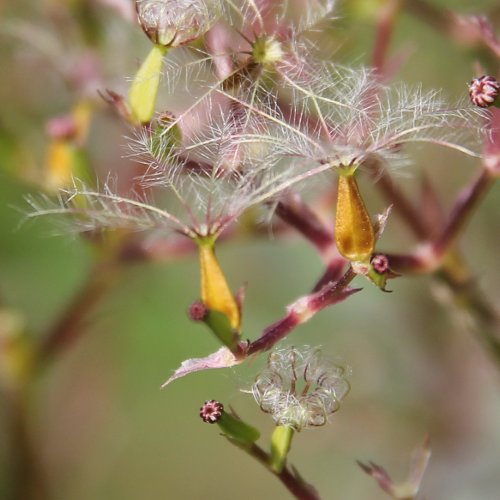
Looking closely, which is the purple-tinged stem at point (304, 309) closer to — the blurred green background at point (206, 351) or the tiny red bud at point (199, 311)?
the tiny red bud at point (199, 311)

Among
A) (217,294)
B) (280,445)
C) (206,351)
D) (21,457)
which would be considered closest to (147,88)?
(217,294)

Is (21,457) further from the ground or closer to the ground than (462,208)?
closer to the ground

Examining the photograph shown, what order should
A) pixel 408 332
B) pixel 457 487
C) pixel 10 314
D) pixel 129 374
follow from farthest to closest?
1. pixel 129 374
2. pixel 408 332
3. pixel 457 487
4. pixel 10 314

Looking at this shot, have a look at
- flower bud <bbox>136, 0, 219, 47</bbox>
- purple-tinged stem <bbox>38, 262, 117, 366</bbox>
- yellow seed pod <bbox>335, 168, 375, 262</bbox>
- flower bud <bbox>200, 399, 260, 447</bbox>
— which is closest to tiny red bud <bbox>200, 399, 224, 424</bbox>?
flower bud <bbox>200, 399, 260, 447</bbox>

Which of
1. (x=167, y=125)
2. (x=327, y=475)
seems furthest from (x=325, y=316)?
(x=167, y=125)

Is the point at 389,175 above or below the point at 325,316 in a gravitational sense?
above

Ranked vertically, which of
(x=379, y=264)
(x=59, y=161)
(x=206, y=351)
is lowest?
(x=206, y=351)

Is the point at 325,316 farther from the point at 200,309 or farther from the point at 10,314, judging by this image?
the point at 200,309

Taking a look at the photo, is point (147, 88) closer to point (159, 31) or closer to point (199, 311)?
point (159, 31)
